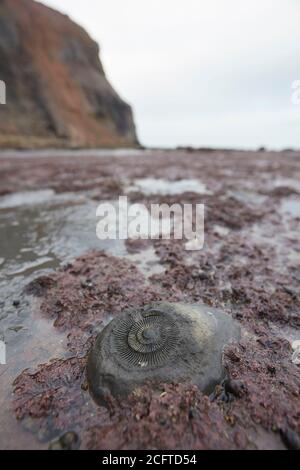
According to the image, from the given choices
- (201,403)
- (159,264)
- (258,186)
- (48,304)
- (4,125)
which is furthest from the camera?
(4,125)

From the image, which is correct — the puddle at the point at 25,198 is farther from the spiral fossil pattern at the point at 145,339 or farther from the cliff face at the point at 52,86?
the cliff face at the point at 52,86

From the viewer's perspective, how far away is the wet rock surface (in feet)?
7.79

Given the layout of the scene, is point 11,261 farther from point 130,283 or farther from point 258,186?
point 258,186

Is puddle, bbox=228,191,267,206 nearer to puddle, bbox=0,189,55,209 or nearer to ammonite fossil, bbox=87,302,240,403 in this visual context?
puddle, bbox=0,189,55,209

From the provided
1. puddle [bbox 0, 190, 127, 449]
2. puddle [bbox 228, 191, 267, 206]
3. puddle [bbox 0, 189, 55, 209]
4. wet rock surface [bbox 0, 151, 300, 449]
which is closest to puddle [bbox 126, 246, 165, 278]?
wet rock surface [bbox 0, 151, 300, 449]

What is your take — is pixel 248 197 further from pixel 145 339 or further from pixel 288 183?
pixel 145 339

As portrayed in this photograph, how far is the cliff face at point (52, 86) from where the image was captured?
40312 mm

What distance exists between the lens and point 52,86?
46875mm

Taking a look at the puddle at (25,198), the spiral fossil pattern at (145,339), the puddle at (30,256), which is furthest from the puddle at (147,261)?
the puddle at (25,198)

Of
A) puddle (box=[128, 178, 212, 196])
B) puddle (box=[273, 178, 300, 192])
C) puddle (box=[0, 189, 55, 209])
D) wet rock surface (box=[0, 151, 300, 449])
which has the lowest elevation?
wet rock surface (box=[0, 151, 300, 449])

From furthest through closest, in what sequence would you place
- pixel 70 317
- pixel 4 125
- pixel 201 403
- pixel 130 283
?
pixel 4 125 → pixel 130 283 → pixel 70 317 → pixel 201 403

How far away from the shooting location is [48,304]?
13.6ft
